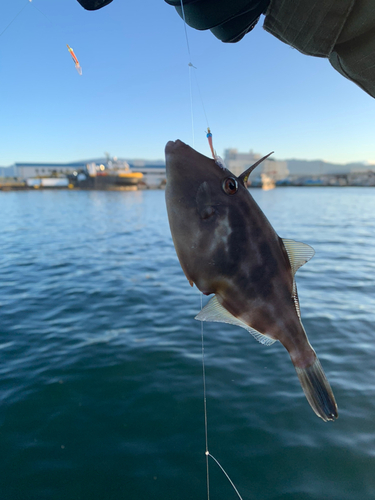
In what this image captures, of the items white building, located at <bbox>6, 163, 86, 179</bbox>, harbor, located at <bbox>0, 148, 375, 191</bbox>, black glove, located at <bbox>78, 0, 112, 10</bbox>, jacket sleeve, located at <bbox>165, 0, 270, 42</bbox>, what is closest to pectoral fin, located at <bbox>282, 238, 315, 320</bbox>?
jacket sleeve, located at <bbox>165, 0, 270, 42</bbox>

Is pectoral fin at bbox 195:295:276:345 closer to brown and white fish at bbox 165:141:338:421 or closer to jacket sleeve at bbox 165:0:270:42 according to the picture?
brown and white fish at bbox 165:141:338:421

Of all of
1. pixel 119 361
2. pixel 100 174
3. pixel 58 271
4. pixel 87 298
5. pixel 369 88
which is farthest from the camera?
pixel 100 174

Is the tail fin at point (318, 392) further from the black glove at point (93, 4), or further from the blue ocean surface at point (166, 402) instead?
the black glove at point (93, 4)

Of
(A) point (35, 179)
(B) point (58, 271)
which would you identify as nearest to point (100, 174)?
(A) point (35, 179)

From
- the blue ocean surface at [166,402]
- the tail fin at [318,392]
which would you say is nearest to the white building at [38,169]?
the blue ocean surface at [166,402]

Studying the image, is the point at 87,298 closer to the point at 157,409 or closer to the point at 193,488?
the point at 157,409

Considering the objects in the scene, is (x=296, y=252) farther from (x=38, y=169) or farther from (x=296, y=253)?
(x=38, y=169)
